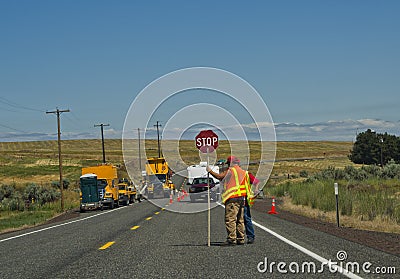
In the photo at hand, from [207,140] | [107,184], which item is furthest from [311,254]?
[107,184]

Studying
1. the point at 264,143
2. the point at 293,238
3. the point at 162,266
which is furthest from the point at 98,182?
the point at 162,266

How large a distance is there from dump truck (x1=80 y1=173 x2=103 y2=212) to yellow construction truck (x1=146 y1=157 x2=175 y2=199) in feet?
39.0

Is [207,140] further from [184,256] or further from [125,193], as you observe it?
[125,193]

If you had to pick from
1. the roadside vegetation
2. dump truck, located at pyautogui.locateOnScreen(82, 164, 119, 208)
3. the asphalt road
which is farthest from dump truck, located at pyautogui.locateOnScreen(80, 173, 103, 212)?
the asphalt road

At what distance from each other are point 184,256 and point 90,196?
1068 inches

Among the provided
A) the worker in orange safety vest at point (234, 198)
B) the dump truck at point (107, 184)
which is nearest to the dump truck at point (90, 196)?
the dump truck at point (107, 184)

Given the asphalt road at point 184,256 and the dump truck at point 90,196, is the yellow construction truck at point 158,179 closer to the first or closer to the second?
the dump truck at point 90,196

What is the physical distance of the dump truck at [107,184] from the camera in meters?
39.1

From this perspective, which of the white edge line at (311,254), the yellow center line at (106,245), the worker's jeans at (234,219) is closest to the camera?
the white edge line at (311,254)

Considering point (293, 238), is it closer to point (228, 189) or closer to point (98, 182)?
point (228, 189)

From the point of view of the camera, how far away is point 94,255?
12.0 meters

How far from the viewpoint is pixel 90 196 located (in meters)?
37.6

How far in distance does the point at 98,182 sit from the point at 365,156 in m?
76.3

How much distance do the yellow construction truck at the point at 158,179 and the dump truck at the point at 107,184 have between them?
28.6 feet
